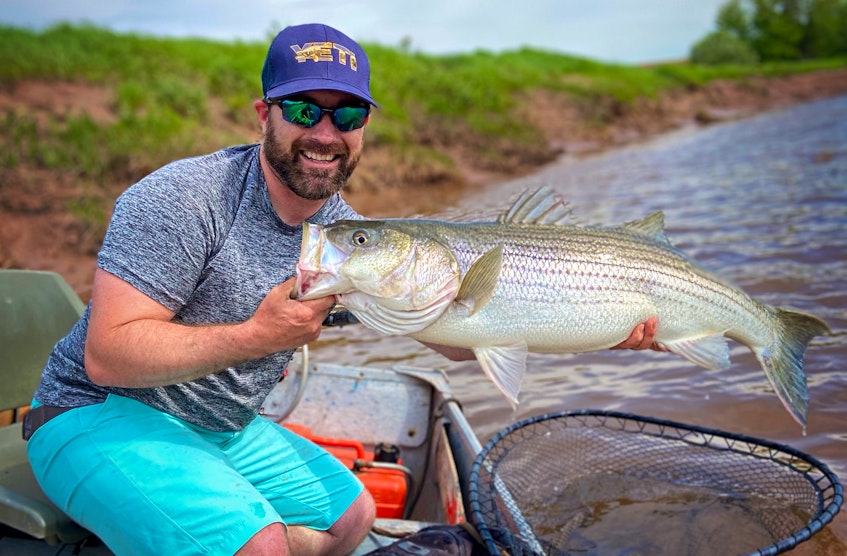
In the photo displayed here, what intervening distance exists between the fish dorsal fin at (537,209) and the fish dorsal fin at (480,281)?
0.42 metres

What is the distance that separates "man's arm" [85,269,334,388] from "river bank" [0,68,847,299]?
5.78m

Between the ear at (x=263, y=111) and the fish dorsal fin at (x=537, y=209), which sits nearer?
the ear at (x=263, y=111)

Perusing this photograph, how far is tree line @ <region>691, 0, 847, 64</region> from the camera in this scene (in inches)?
2820

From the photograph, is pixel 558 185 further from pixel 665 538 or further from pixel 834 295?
pixel 665 538

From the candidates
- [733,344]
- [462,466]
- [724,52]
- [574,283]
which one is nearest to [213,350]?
[574,283]

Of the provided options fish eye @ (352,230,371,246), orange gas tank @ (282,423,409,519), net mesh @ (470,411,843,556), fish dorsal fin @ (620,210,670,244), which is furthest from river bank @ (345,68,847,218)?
fish eye @ (352,230,371,246)

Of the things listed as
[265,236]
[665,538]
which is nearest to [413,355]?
[665,538]

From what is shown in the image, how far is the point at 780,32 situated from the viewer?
243ft

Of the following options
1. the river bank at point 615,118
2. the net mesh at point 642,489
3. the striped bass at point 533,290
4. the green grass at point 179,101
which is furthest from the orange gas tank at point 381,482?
the green grass at point 179,101

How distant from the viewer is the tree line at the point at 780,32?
71625mm

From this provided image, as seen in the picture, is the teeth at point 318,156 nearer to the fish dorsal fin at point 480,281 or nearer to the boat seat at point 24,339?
the fish dorsal fin at point 480,281

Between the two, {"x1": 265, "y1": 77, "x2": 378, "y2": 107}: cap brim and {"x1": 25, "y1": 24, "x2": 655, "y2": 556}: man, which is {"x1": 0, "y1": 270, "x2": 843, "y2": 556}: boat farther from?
{"x1": 265, "y1": 77, "x2": 378, "y2": 107}: cap brim

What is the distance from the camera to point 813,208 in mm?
9977

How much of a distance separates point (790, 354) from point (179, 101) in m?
12.8
